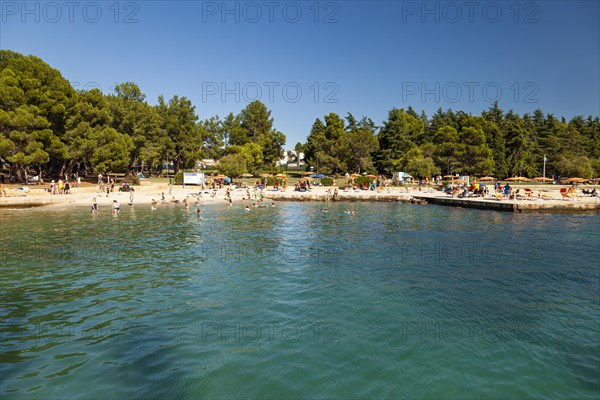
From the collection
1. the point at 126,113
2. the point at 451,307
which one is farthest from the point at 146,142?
the point at 451,307

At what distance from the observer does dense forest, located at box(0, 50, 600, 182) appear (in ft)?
169

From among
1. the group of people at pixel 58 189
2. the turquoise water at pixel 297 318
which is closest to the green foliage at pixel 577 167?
the turquoise water at pixel 297 318

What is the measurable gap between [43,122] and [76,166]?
632 inches

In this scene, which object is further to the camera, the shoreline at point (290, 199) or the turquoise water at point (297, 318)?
the shoreline at point (290, 199)

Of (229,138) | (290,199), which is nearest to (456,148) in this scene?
(290,199)

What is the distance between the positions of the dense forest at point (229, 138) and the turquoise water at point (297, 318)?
34406 millimetres

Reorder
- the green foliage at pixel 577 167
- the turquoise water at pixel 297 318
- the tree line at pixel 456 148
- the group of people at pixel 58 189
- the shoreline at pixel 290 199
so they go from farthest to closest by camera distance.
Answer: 1. the tree line at pixel 456 148
2. the green foliage at pixel 577 167
3. the group of people at pixel 58 189
4. the shoreline at pixel 290 199
5. the turquoise water at pixel 297 318

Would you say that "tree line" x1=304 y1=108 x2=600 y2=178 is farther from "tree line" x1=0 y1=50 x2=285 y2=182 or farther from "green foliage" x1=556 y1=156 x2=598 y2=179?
"tree line" x1=0 y1=50 x2=285 y2=182

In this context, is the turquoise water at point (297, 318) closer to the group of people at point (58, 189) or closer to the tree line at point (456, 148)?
the group of people at point (58, 189)

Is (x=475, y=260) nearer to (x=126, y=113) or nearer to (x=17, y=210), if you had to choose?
(x=17, y=210)

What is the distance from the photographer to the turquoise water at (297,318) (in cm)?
839

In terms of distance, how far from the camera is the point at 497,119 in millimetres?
103500

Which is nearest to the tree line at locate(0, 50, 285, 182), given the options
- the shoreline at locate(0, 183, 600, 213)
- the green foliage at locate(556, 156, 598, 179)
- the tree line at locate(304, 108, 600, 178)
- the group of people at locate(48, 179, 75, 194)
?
the group of people at locate(48, 179, 75, 194)

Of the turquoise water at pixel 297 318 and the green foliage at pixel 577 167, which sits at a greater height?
the green foliage at pixel 577 167
